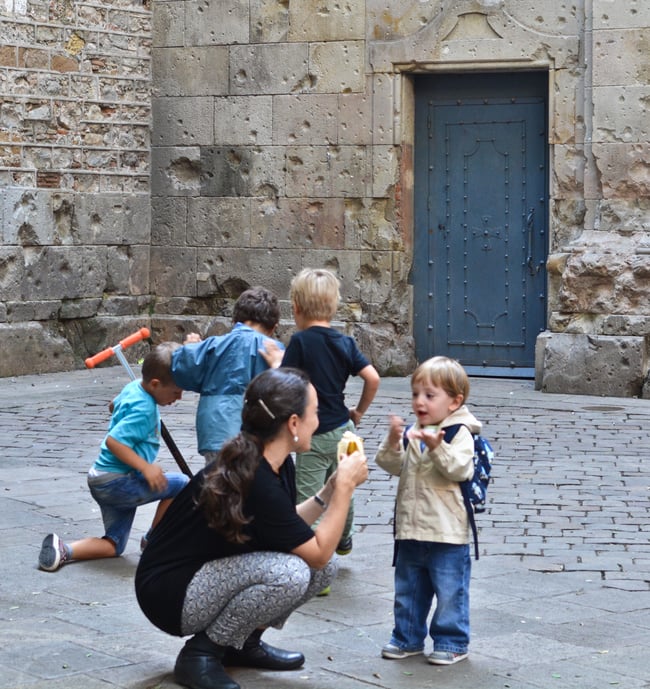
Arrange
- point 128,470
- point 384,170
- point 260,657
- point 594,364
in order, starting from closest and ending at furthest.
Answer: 1. point 260,657
2. point 128,470
3. point 594,364
4. point 384,170

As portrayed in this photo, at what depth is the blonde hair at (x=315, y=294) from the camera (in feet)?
19.0

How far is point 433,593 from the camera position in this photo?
4766 mm

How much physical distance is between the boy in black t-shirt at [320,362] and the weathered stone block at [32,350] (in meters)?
7.21

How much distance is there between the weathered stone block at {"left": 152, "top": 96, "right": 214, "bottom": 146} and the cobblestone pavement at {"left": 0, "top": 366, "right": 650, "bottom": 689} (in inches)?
181

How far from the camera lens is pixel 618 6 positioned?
11711mm

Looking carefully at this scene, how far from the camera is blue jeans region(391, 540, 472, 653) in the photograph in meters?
4.64

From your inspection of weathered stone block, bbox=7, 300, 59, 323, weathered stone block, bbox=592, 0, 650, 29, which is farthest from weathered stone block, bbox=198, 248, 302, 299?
weathered stone block, bbox=592, 0, 650, 29

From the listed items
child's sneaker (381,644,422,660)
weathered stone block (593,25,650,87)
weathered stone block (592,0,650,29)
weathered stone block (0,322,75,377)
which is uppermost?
weathered stone block (592,0,650,29)

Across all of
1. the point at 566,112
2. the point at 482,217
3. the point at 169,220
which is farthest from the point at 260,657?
the point at 169,220

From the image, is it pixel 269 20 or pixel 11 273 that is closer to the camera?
pixel 11 273

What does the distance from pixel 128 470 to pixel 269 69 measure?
7727 millimetres

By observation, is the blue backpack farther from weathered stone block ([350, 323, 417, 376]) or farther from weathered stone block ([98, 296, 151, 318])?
weathered stone block ([98, 296, 151, 318])

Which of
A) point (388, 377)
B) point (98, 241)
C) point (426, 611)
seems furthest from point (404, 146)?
point (426, 611)

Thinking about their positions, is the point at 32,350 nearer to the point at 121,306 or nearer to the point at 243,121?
the point at 121,306
